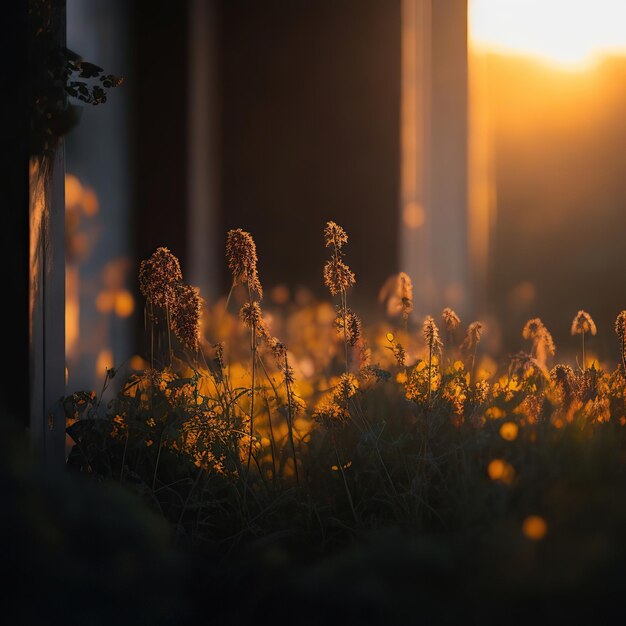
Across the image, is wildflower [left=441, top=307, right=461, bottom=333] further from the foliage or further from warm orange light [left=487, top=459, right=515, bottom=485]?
the foliage

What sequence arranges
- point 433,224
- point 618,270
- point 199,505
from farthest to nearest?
point 433,224
point 618,270
point 199,505

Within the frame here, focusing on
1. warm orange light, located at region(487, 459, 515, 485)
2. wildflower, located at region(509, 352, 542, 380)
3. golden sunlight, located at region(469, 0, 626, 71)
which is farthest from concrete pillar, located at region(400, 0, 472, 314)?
warm orange light, located at region(487, 459, 515, 485)

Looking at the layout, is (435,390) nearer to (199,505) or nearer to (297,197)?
(199,505)

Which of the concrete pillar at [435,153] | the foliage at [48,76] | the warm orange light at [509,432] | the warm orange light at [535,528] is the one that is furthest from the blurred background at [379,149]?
the warm orange light at [535,528]

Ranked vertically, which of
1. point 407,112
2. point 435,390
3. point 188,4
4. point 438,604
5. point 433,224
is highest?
point 188,4

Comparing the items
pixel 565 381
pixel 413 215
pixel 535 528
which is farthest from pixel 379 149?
pixel 535 528

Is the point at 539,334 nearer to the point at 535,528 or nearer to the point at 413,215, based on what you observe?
the point at 535,528

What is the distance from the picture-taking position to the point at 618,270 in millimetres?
3928

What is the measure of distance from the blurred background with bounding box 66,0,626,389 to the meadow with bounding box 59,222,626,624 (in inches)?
34.8

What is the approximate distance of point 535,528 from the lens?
162 cm

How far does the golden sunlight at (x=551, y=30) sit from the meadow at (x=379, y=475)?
193cm

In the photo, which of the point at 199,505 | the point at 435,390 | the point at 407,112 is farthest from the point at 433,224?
the point at 199,505

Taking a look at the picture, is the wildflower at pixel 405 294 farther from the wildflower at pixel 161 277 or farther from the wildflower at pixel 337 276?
the wildflower at pixel 161 277

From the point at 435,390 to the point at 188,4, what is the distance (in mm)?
2374
